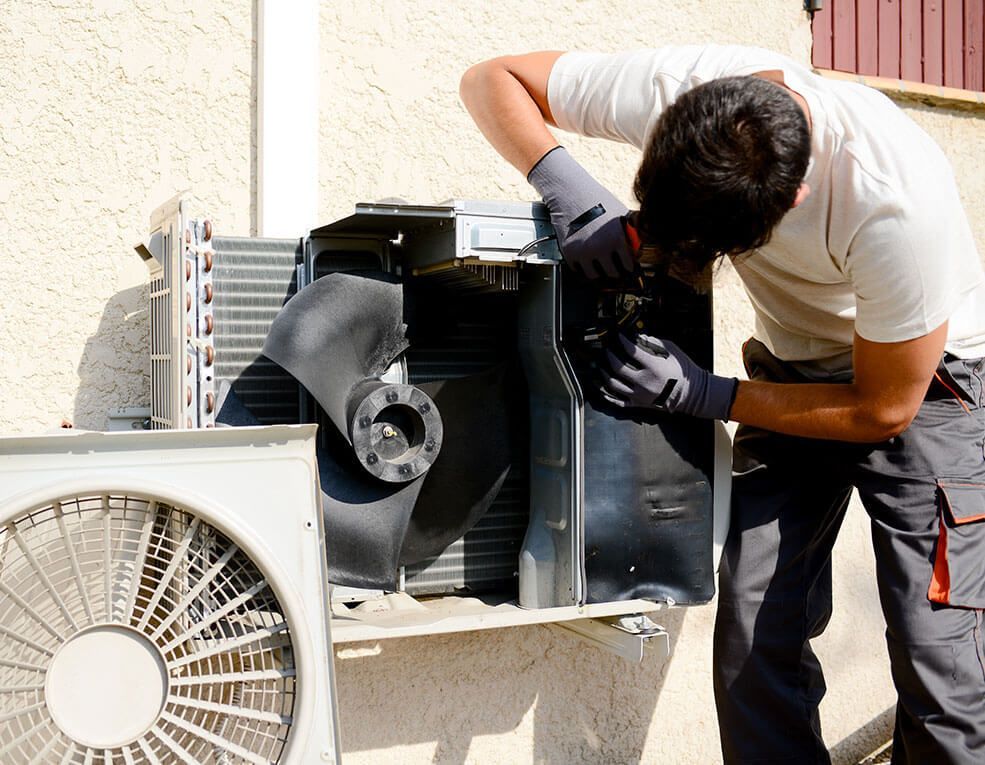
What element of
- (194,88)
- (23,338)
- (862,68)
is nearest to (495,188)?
(194,88)

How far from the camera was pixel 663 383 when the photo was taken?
6.48 feet

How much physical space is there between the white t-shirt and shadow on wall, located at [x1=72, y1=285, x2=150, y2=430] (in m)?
1.03

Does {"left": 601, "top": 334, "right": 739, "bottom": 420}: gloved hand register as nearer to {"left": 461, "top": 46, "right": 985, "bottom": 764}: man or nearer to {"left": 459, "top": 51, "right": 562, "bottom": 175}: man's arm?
{"left": 461, "top": 46, "right": 985, "bottom": 764}: man

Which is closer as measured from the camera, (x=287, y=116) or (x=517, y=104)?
(x=517, y=104)

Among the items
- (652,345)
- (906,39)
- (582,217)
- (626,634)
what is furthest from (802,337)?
(906,39)

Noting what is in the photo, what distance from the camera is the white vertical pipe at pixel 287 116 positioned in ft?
7.66

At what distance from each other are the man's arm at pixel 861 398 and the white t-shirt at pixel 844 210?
4cm

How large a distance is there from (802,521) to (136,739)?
138 centimetres

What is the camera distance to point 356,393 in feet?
6.36

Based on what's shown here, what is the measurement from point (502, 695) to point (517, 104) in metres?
1.48

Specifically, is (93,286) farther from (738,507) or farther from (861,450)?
(861,450)

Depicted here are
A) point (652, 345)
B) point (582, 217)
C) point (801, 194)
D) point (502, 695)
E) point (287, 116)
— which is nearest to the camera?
point (801, 194)

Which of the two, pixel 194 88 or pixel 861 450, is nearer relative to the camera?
pixel 861 450

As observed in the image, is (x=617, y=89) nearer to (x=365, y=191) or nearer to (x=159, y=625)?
(x=365, y=191)
